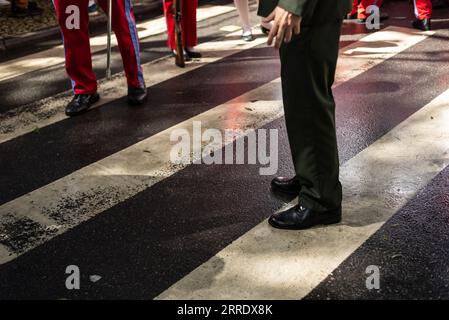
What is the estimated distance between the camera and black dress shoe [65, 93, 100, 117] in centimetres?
515

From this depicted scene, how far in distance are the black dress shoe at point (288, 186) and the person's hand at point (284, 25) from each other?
107 cm

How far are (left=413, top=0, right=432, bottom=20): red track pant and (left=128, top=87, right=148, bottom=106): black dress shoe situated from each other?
3.59 meters

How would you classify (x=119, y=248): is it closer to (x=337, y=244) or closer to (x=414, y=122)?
(x=337, y=244)

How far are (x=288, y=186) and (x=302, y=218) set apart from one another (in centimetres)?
46

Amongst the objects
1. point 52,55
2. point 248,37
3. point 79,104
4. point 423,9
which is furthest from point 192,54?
point 423,9

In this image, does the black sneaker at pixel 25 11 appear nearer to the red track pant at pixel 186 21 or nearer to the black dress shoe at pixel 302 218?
the red track pant at pixel 186 21

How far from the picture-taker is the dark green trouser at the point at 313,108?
9.59 feet

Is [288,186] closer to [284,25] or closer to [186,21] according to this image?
[284,25]

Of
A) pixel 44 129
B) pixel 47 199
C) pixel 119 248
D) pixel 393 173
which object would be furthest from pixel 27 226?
pixel 393 173

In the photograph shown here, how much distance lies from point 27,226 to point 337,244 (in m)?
1.72

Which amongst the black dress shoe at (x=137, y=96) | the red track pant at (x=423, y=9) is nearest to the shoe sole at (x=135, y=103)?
the black dress shoe at (x=137, y=96)

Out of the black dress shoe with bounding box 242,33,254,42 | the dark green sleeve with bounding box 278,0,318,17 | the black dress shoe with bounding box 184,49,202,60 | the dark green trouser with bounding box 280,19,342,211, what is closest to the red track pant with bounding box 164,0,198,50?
the black dress shoe with bounding box 184,49,202,60

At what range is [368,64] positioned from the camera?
19.9ft

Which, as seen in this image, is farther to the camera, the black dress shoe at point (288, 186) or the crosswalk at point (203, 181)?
the black dress shoe at point (288, 186)
